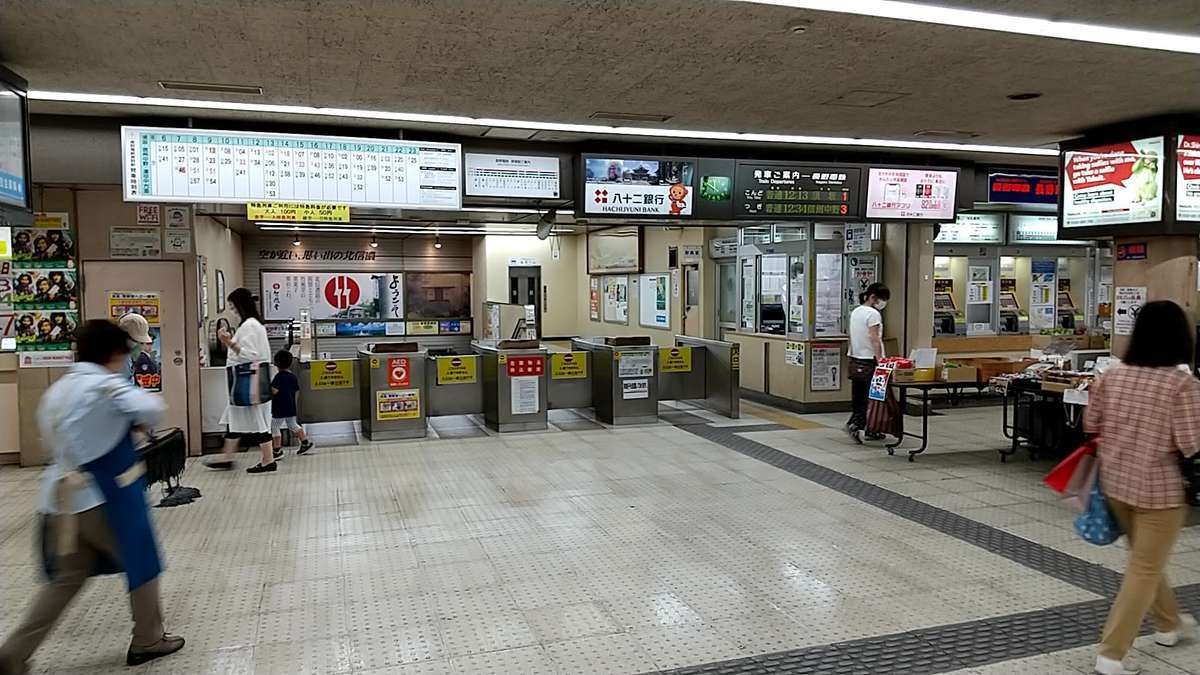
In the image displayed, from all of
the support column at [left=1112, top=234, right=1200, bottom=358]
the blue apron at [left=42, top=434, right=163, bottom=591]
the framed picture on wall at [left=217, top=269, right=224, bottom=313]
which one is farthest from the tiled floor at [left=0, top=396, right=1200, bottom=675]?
the framed picture on wall at [left=217, top=269, right=224, bottom=313]

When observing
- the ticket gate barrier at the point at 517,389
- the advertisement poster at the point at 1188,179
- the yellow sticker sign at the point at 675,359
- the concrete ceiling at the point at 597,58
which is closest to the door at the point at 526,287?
the yellow sticker sign at the point at 675,359

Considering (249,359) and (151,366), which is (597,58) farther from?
(151,366)

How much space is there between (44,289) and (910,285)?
9011 mm

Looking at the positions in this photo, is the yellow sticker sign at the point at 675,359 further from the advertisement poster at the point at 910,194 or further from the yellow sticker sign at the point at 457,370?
the advertisement poster at the point at 910,194

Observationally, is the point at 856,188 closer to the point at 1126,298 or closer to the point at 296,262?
the point at 1126,298

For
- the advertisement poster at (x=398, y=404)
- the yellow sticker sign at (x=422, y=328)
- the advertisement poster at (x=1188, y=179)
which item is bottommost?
the advertisement poster at (x=398, y=404)

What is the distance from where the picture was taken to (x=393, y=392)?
325 inches

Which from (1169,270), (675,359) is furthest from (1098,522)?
(675,359)

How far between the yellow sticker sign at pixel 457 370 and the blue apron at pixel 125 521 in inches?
218

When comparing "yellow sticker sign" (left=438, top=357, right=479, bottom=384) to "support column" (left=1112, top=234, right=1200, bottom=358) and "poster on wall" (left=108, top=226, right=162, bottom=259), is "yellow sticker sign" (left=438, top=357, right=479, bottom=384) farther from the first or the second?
"support column" (left=1112, top=234, right=1200, bottom=358)

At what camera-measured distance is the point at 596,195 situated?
687 cm

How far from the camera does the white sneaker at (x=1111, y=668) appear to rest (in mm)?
3131

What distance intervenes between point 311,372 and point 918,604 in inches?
254

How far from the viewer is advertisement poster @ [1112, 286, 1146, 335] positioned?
6562 millimetres
